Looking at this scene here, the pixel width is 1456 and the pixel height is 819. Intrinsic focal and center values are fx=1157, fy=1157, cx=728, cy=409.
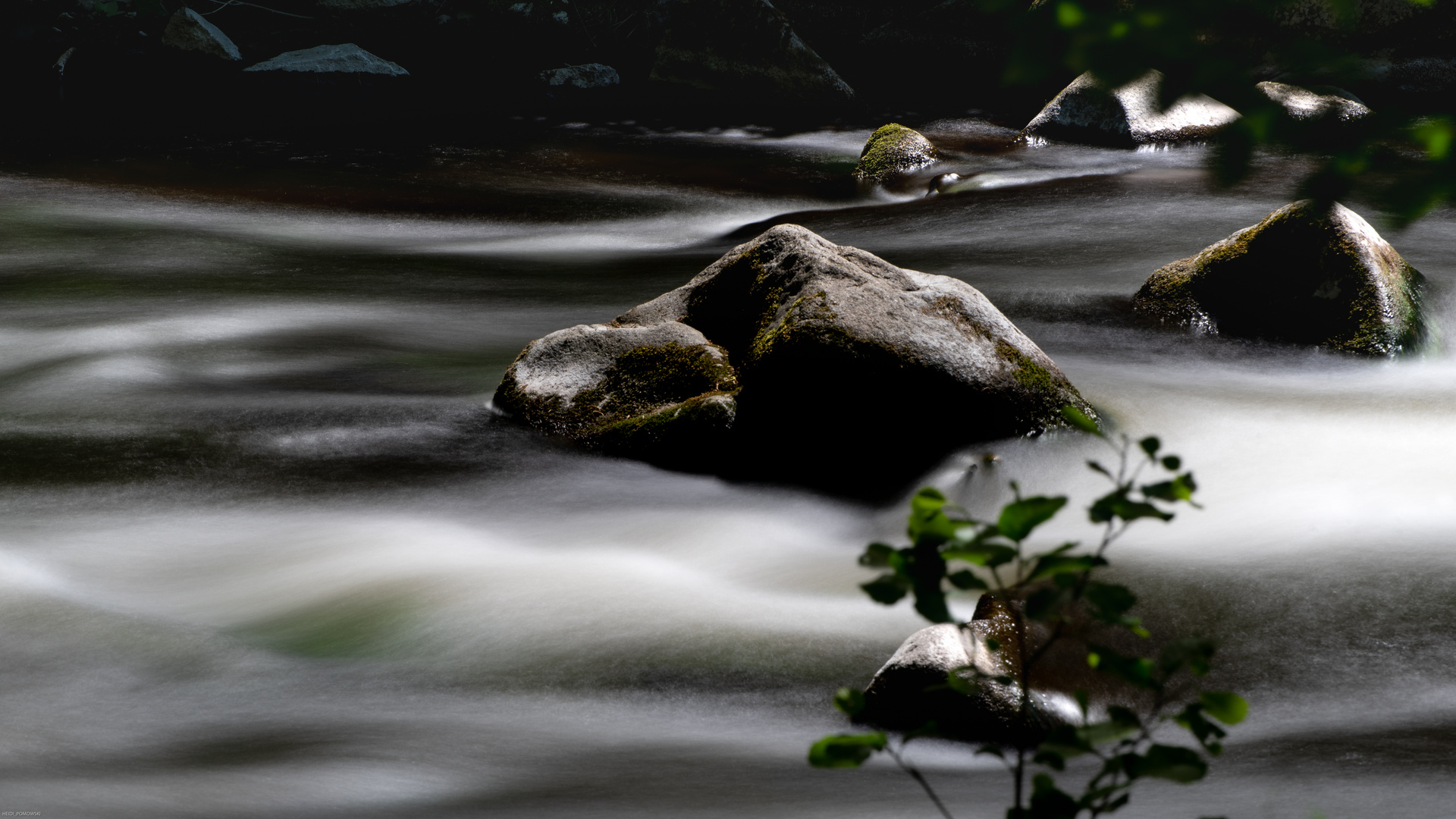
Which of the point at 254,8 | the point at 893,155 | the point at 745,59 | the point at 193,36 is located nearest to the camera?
the point at 893,155

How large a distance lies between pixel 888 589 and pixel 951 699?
1865 mm

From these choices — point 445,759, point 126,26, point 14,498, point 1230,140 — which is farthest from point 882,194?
point 126,26

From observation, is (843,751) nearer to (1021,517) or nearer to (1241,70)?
(1021,517)

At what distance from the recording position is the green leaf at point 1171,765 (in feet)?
4.42

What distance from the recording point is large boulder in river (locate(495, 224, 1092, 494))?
504 cm

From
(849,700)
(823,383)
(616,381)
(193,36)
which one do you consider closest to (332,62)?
(193,36)

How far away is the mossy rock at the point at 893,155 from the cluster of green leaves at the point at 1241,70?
11.3m

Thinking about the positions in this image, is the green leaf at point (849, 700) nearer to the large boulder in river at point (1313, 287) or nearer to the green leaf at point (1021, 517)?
the green leaf at point (1021, 517)

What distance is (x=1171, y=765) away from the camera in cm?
135

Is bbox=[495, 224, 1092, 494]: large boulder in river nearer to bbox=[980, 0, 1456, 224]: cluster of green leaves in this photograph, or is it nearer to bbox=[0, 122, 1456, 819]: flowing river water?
bbox=[0, 122, 1456, 819]: flowing river water

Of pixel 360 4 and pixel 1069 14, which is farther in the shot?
pixel 360 4

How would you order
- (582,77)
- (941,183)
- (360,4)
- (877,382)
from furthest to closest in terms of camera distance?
(360,4), (582,77), (941,183), (877,382)

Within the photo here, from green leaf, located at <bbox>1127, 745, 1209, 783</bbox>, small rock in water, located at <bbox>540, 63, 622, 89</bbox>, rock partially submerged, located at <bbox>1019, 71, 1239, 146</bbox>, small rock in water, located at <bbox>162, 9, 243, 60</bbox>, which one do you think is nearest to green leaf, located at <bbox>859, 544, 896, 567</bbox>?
green leaf, located at <bbox>1127, 745, 1209, 783</bbox>

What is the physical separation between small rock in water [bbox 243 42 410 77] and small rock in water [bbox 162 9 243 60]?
68 cm
